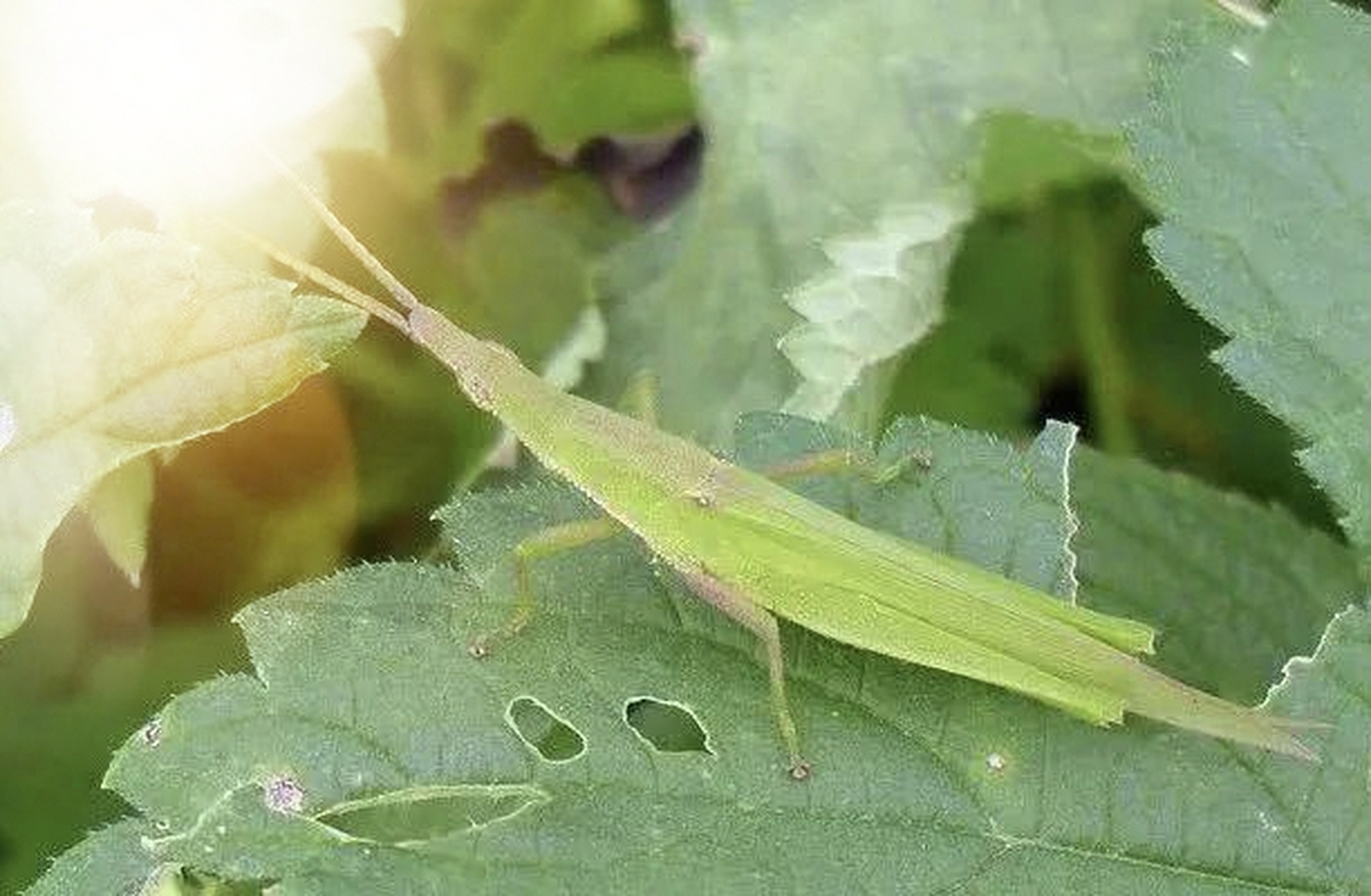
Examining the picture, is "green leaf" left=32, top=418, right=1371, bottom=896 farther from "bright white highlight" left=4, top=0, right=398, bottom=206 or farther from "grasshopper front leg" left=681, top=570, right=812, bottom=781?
"bright white highlight" left=4, top=0, right=398, bottom=206

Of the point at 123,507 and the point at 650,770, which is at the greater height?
the point at 123,507

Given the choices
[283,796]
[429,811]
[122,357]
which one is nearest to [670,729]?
[429,811]

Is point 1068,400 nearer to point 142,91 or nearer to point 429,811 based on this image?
point 142,91

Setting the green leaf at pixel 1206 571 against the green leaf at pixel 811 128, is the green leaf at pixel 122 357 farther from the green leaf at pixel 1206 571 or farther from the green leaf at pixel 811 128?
the green leaf at pixel 1206 571

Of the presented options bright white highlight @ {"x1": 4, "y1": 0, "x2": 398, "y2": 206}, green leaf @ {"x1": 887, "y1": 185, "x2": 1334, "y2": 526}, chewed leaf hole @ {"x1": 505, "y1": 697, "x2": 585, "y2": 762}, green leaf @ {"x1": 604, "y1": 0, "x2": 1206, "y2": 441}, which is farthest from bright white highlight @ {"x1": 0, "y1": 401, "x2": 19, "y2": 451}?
green leaf @ {"x1": 887, "y1": 185, "x2": 1334, "y2": 526}

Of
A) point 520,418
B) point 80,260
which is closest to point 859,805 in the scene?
point 520,418

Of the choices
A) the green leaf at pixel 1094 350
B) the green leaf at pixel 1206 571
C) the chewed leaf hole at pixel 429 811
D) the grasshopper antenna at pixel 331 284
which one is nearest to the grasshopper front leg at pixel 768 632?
the chewed leaf hole at pixel 429 811
